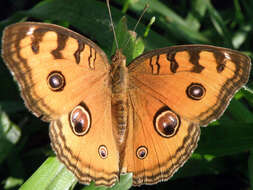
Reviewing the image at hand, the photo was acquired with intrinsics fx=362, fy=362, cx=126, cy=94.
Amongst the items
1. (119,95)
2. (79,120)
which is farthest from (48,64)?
(119,95)

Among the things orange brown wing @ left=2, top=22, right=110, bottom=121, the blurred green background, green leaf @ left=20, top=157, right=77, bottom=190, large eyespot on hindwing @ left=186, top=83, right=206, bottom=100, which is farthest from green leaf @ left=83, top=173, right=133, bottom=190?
large eyespot on hindwing @ left=186, top=83, right=206, bottom=100

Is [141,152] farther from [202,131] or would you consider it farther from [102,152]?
[202,131]

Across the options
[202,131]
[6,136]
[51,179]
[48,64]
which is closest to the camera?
[48,64]

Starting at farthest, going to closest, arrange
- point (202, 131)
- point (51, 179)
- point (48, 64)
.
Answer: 1. point (202, 131)
2. point (51, 179)
3. point (48, 64)

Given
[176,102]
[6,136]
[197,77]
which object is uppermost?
[197,77]

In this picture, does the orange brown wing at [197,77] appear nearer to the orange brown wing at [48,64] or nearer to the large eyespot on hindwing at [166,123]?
the large eyespot on hindwing at [166,123]

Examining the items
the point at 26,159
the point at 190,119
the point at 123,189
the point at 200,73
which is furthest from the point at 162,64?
the point at 26,159

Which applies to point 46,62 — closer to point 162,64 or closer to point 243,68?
point 162,64
